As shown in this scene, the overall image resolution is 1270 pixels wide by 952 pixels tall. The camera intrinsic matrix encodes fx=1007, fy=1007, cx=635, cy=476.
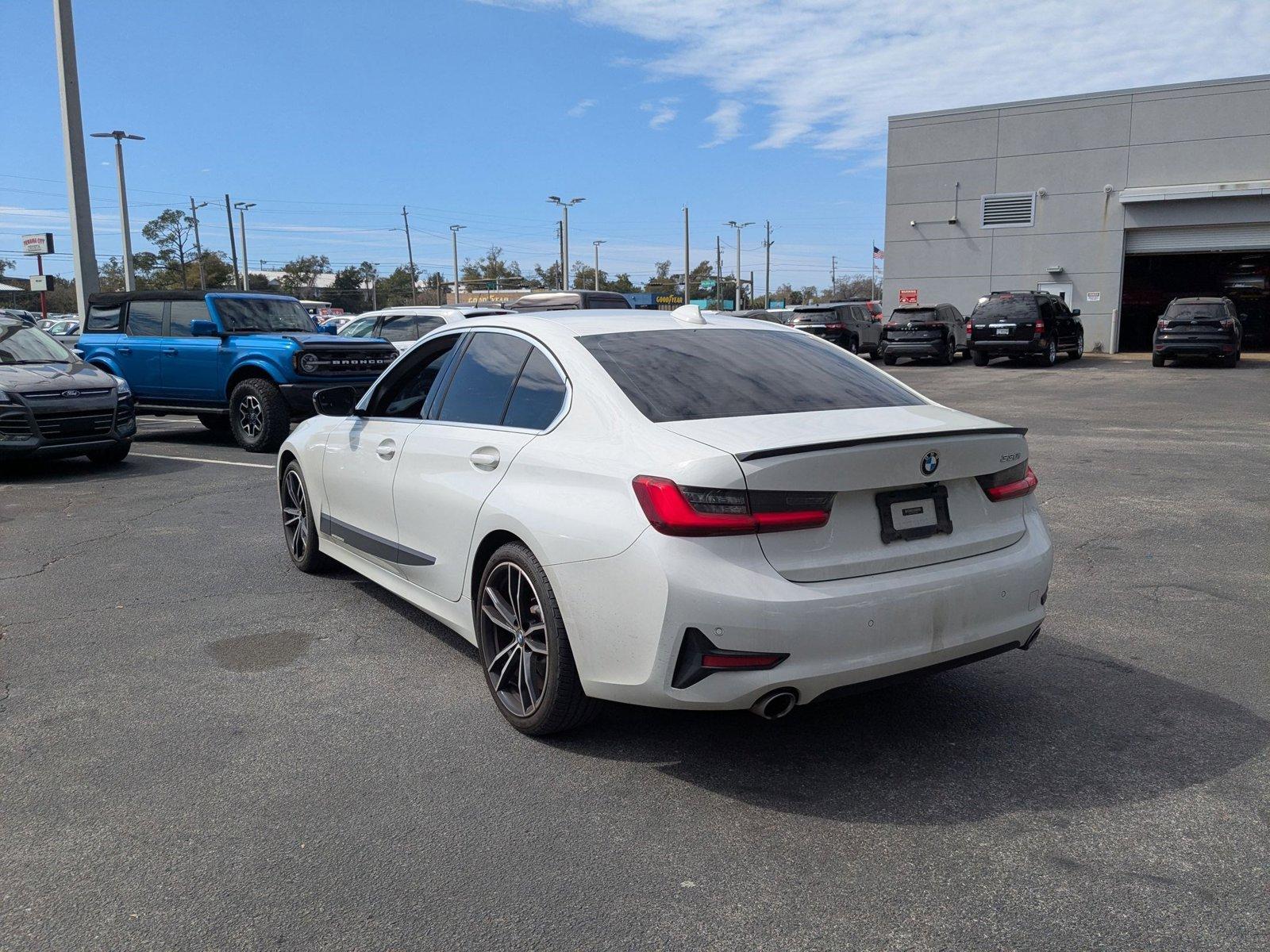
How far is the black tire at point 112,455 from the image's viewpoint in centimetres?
1067

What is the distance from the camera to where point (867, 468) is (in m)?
3.24

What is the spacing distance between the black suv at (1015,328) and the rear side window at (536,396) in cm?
2350

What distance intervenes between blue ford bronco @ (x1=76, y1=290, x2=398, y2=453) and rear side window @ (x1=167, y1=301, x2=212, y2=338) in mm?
14

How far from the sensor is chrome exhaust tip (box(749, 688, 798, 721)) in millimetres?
3133

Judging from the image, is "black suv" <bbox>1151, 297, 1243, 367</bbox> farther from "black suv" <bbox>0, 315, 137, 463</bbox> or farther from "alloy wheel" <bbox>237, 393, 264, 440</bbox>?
"black suv" <bbox>0, 315, 137, 463</bbox>

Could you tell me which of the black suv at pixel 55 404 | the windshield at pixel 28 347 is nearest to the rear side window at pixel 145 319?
the windshield at pixel 28 347

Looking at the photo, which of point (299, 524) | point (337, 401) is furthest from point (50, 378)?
point (337, 401)

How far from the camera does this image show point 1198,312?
24.3m

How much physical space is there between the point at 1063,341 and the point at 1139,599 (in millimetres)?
24846

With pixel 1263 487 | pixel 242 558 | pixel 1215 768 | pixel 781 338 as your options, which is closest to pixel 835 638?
pixel 1215 768

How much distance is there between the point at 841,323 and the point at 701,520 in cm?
2759

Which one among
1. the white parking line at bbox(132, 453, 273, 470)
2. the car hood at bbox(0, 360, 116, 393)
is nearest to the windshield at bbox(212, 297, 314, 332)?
the white parking line at bbox(132, 453, 273, 470)

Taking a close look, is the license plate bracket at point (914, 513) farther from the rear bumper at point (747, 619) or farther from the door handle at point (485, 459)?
the door handle at point (485, 459)

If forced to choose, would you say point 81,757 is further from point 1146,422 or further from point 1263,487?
point 1146,422
